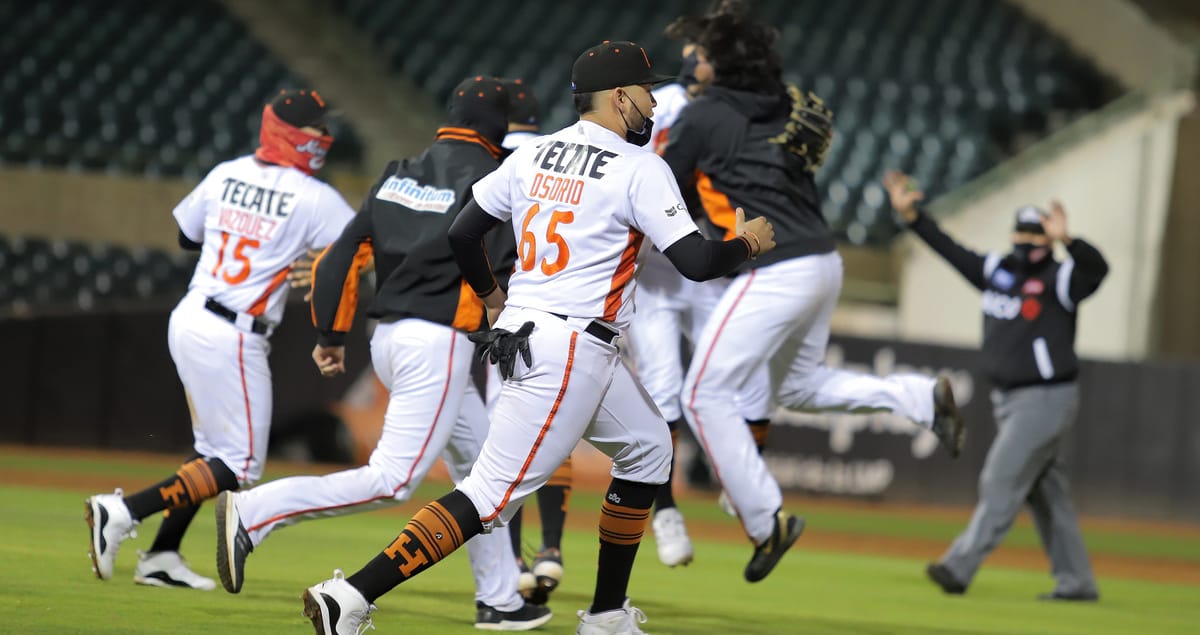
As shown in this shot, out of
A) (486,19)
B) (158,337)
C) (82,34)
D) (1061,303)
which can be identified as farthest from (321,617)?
(486,19)

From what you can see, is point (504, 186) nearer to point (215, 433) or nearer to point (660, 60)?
point (215, 433)

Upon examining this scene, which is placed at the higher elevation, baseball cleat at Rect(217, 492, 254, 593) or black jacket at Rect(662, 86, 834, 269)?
black jacket at Rect(662, 86, 834, 269)

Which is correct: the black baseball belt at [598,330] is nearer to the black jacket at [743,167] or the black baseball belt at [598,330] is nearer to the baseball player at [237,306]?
the black jacket at [743,167]

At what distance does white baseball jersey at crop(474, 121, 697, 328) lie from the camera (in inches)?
186

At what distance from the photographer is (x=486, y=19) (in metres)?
20.8

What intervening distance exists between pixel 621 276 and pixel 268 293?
206cm

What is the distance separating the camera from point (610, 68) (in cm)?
488

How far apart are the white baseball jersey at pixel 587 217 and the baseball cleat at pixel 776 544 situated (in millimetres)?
1756

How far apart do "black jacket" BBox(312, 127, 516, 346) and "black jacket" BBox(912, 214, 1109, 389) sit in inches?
130

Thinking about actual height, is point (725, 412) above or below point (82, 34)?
below

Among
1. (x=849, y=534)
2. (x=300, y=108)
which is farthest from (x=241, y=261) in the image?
(x=849, y=534)

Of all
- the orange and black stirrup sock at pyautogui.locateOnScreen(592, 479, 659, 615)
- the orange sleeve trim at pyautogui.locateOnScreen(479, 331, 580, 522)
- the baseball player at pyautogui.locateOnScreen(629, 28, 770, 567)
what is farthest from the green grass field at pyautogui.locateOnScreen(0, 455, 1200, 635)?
the orange sleeve trim at pyautogui.locateOnScreen(479, 331, 580, 522)

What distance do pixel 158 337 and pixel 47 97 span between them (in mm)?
4161

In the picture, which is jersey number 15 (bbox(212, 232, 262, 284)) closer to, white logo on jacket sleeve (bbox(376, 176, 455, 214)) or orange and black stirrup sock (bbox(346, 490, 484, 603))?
white logo on jacket sleeve (bbox(376, 176, 455, 214))
